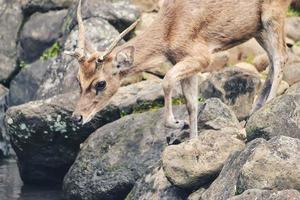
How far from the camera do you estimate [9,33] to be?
23.9 meters

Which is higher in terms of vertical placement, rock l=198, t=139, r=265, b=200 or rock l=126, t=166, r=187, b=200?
rock l=198, t=139, r=265, b=200

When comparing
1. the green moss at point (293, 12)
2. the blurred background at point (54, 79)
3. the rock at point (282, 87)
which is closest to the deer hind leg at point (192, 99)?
the blurred background at point (54, 79)

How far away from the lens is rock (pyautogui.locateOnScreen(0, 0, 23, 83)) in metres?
23.6

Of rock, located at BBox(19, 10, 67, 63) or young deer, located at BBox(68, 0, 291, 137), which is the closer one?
young deer, located at BBox(68, 0, 291, 137)

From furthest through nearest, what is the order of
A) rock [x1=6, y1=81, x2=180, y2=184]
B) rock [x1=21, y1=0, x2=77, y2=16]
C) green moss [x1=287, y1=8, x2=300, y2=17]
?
rock [x1=21, y1=0, x2=77, y2=16] < green moss [x1=287, y1=8, x2=300, y2=17] < rock [x1=6, y1=81, x2=180, y2=184]

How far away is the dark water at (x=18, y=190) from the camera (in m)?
17.7

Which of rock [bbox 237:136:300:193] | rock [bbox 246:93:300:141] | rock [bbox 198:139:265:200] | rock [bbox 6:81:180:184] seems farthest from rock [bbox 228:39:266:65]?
rock [bbox 237:136:300:193]

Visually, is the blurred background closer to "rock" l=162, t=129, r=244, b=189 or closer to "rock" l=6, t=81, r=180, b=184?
"rock" l=6, t=81, r=180, b=184

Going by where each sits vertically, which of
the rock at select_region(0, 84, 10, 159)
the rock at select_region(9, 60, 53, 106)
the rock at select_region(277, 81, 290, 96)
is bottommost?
the rock at select_region(0, 84, 10, 159)

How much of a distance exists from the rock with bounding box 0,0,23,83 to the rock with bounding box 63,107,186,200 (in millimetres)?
7354

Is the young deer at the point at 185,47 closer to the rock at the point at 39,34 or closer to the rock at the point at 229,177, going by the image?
the rock at the point at 229,177

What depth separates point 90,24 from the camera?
21.1m

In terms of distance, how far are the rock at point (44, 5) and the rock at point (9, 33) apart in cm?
29

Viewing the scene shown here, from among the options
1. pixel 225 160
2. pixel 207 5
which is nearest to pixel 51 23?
pixel 207 5
